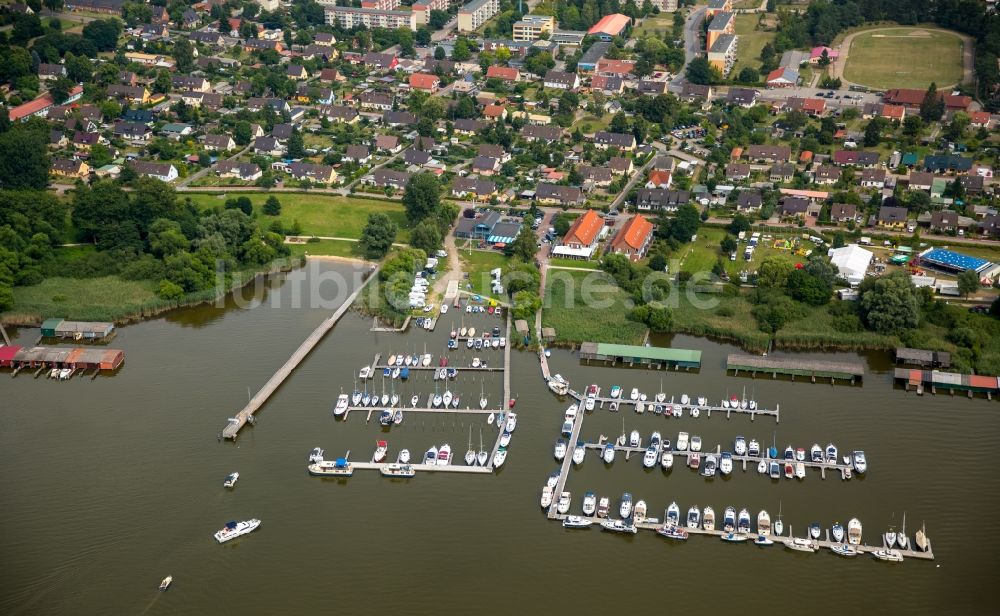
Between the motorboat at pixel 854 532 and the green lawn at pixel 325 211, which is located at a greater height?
the green lawn at pixel 325 211

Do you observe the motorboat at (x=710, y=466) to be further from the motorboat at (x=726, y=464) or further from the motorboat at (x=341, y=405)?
the motorboat at (x=341, y=405)

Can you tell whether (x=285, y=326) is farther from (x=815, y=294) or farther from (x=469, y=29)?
(x=469, y=29)

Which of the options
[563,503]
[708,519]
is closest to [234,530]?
[563,503]

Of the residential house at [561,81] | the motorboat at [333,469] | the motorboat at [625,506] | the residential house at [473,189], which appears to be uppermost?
the residential house at [561,81]

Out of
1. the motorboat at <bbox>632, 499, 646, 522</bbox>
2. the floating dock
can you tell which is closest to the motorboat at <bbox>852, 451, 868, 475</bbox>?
the floating dock

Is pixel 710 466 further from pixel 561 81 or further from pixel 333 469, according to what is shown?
pixel 561 81

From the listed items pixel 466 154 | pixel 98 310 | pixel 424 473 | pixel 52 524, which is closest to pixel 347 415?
pixel 424 473

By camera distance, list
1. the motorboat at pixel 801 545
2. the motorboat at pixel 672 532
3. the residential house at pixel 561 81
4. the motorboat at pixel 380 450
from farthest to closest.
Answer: the residential house at pixel 561 81
the motorboat at pixel 380 450
the motorboat at pixel 672 532
the motorboat at pixel 801 545

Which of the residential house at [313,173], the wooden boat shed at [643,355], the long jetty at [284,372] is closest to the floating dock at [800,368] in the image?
the wooden boat shed at [643,355]
